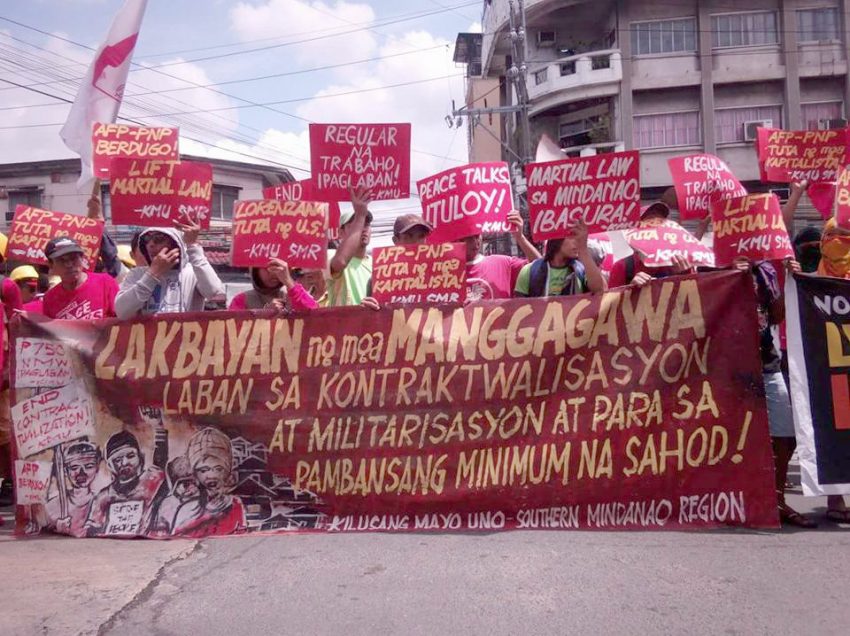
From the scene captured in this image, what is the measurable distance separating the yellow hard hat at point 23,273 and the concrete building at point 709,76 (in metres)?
20.4

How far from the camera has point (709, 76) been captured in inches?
987

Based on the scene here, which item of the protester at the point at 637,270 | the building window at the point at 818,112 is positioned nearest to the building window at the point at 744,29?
the building window at the point at 818,112

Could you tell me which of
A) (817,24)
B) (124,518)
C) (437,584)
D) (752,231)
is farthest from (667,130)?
(437,584)

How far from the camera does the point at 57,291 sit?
5.75 m

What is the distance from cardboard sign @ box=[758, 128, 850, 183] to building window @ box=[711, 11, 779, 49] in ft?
67.9

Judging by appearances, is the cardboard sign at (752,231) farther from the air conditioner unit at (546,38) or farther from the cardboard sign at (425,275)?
the air conditioner unit at (546,38)

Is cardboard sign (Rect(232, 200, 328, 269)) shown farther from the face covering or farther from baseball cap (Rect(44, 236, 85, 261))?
the face covering

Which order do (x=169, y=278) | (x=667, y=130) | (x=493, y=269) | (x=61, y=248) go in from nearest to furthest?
(x=169, y=278) < (x=61, y=248) < (x=493, y=269) < (x=667, y=130)

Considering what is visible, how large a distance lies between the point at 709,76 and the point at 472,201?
21759mm

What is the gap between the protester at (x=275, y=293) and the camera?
5055 mm

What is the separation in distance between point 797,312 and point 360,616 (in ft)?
10.1

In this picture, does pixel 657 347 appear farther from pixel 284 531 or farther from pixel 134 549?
pixel 134 549

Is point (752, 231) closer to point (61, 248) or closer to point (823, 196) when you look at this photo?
point (823, 196)

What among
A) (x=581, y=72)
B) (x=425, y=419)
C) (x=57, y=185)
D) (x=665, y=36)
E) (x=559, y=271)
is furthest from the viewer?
(x=57, y=185)
